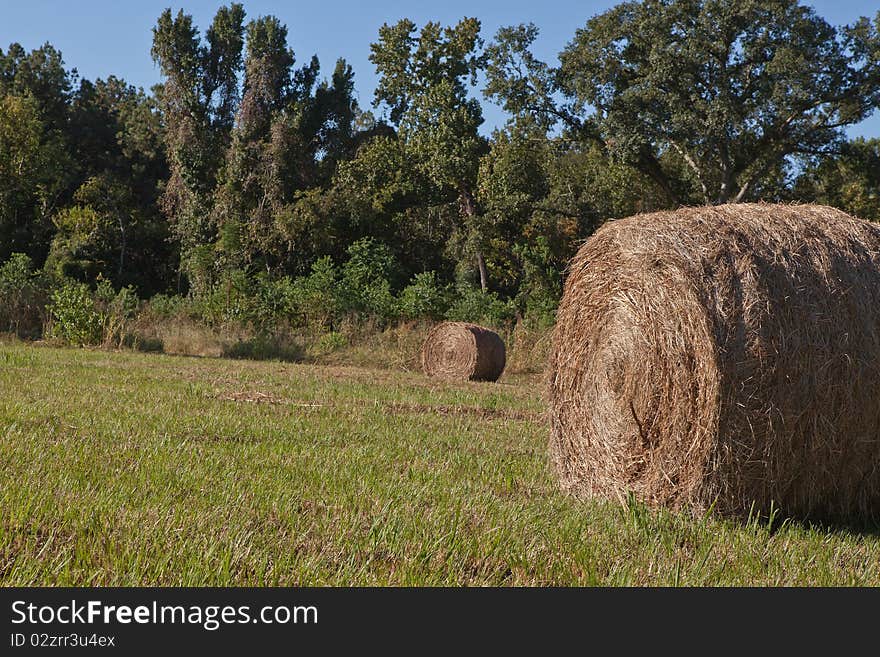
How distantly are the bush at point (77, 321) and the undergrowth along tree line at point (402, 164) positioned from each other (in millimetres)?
320

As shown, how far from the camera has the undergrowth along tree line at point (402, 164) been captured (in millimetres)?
25469

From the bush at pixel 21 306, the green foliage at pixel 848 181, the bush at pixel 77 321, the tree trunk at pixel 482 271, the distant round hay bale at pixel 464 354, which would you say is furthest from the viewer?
the tree trunk at pixel 482 271

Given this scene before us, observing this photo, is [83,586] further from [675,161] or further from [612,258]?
[675,161]

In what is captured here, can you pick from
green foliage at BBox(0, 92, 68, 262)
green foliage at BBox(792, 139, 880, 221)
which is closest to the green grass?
green foliage at BBox(792, 139, 880, 221)

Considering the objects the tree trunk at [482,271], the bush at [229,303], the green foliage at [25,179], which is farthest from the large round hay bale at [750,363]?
the green foliage at [25,179]

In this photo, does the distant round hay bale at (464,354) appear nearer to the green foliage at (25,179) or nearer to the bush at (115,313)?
the bush at (115,313)

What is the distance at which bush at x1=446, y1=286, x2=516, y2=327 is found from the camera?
2383 centimetres

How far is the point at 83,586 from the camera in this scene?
10.5ft

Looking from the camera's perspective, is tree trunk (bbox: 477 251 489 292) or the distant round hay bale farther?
tree trunk (bbox: 477 251 489 292)

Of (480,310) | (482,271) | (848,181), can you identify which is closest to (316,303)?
(480,310)

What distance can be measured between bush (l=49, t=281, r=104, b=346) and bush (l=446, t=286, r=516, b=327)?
9.75 meters

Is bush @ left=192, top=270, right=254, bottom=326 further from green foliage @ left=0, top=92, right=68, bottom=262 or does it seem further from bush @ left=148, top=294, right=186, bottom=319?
green foliage @ left=0, top=92, right=68, bottom=262

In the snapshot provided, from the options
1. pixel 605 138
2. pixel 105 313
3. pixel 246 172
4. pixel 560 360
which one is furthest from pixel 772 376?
pixel 246 172

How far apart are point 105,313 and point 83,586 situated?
730 inches
